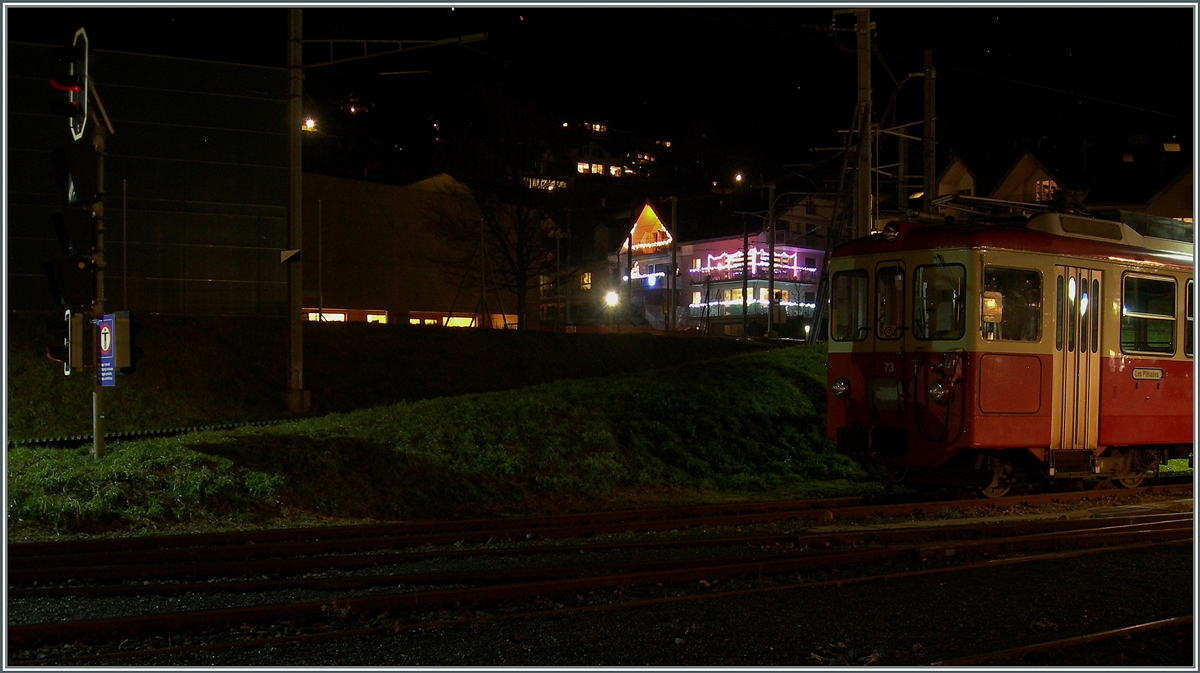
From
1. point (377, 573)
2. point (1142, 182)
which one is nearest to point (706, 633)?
point (377, 573)

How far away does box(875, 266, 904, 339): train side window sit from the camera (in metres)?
12.1

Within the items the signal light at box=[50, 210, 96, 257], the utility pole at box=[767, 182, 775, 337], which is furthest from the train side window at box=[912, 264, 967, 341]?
the utility pole at box=[767, 182, 775, 337]

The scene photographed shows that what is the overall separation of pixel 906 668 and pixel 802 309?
200 ft

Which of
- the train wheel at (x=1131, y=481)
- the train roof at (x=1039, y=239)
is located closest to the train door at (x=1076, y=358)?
the train roof at (x=1039, y=239)

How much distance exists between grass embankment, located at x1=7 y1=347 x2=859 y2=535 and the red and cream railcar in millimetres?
3673

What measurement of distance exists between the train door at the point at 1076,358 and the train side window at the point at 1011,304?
37cm

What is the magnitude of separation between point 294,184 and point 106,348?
6.73 meters

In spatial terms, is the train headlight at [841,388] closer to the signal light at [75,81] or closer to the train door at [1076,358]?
the train door at [1076,358]

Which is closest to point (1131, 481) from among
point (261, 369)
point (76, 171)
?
point (76, 171)

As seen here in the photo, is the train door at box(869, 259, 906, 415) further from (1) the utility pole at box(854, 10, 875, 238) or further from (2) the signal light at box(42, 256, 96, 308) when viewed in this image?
(2) the signal light at box(42, 256, 96, 308)

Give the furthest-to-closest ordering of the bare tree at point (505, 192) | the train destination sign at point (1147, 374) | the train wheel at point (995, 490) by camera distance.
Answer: the bare tree at point (505, 192), the train destination sign at point (1147, 374), the train wheel at point (995, 490)

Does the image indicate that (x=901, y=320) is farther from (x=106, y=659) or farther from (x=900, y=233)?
(x=106, y=659)

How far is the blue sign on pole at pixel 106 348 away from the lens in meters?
12.8

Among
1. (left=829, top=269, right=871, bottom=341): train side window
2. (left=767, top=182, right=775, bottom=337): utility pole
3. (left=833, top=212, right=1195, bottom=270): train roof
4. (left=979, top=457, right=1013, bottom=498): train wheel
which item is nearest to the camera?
(left=833, top=212, right=1195, bottom=270): train roof
